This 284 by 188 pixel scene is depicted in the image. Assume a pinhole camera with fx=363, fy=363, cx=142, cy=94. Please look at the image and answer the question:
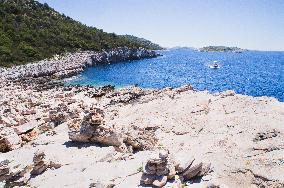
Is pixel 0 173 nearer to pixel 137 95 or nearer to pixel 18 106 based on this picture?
pixel 18 106

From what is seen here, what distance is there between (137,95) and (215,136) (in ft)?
74.2

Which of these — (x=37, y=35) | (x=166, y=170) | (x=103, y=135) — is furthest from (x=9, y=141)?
(x=37, y=35)

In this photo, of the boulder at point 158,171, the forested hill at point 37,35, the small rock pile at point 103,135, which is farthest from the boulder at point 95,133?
the forested hill at point 37,35

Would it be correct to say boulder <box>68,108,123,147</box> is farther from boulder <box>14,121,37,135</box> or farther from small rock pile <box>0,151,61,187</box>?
boulder <box>14,121,37,135</box>

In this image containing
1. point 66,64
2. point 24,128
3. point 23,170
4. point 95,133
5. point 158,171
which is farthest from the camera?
point 66,64

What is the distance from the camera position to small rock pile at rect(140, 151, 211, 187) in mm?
15688

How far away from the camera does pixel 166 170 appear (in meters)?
15.9

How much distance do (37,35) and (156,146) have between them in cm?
12000

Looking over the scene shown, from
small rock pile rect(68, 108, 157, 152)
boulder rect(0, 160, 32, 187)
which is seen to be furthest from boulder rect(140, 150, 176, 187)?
boulder rect(0, 160, 32, 187)

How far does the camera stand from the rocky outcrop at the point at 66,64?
284 ft

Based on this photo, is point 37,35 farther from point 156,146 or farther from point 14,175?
point 14,175

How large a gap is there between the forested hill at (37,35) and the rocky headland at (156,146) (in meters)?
79.5

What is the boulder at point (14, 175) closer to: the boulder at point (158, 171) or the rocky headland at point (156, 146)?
the rocky headland at point (156, 146)

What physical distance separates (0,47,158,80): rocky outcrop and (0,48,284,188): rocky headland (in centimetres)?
5456
